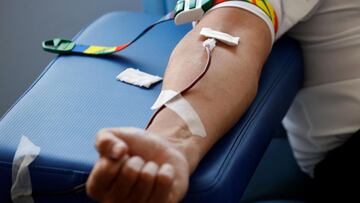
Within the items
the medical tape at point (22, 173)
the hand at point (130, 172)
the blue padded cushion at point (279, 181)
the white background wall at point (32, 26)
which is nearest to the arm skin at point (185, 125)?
the hand at point (130, 172)

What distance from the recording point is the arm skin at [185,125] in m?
0.49

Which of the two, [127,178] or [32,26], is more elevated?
[127,178]

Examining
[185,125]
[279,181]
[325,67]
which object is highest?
[185,125]

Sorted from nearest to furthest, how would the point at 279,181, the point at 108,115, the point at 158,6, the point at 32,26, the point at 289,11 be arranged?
the point at 108,115 < the point at 289,11 < the point at 279,181 < the point at 158,6 < the point at 32,26

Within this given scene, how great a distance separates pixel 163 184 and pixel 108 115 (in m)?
0.28

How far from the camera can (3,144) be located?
2.26ft

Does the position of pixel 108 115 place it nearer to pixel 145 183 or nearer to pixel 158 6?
pixel 145 183

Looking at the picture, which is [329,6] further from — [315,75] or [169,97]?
[169,97]

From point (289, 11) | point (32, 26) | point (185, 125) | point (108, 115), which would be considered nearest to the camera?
point (185, 125)

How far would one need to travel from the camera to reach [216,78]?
2.27 feet

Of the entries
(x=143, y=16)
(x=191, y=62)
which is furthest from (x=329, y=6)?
→ (x=143, y=16)

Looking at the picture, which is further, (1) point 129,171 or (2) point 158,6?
(2) point 158,6

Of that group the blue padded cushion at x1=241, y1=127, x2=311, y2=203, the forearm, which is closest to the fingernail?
the forearm

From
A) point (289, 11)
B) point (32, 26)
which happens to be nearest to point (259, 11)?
point (289, 11)
